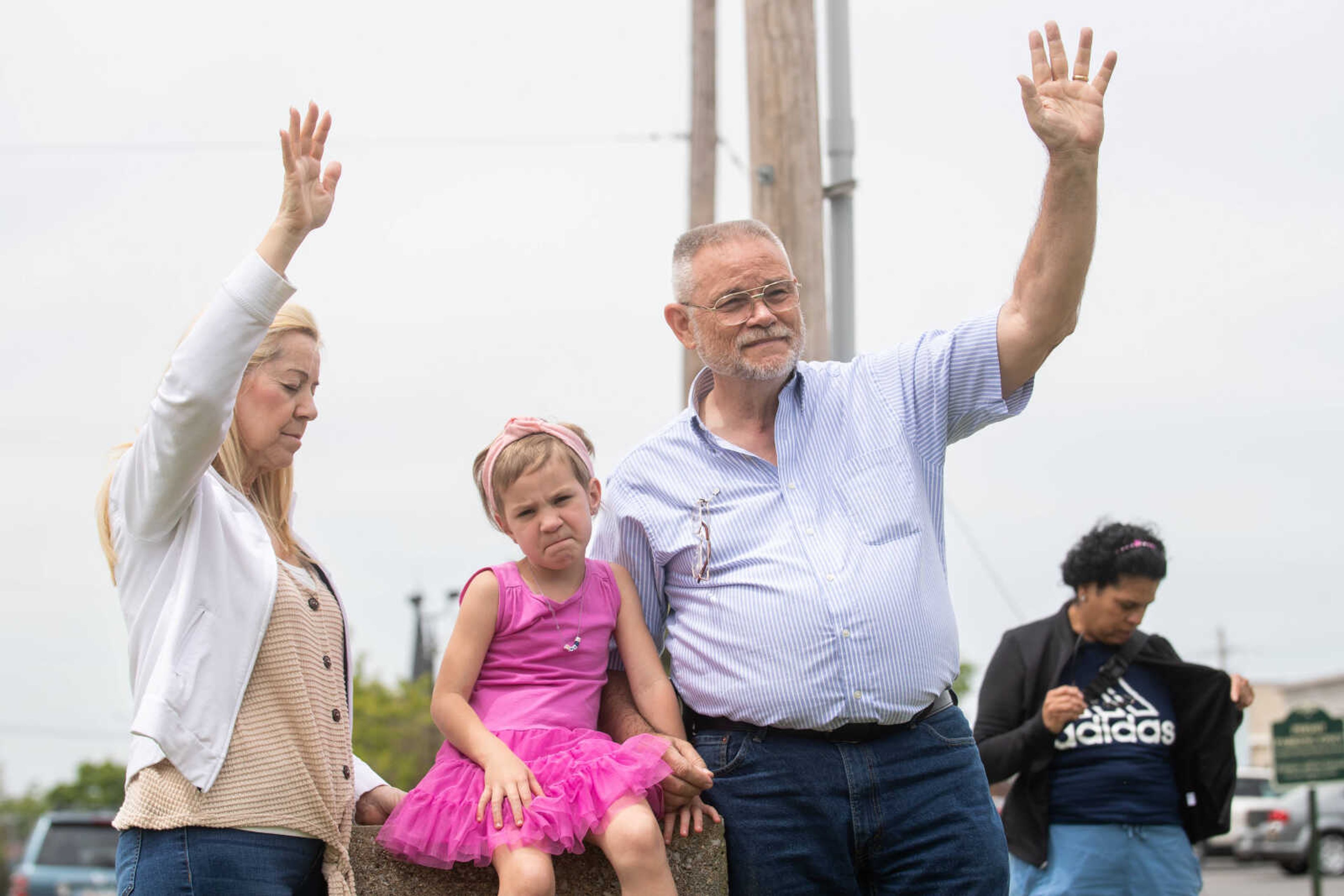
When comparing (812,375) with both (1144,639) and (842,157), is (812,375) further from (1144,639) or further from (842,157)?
(842,157)

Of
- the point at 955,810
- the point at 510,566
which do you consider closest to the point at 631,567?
the point at 510,566

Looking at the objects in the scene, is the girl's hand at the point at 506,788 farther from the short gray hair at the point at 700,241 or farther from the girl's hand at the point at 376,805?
the short gray hair at the point at 700,241

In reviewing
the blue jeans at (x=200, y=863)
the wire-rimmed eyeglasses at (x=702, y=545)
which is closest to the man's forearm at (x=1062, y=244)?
the wire-rimmed eyeglasses at (x=702, y=545)

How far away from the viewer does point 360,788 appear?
3.22 metres

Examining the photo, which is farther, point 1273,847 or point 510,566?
point 1273,847

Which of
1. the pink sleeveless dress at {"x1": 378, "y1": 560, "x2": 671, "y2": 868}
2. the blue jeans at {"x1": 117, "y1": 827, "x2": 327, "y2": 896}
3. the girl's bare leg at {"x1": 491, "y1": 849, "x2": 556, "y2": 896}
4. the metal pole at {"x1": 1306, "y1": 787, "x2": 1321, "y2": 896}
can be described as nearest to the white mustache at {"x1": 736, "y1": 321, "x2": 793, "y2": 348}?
the pink sleeveless dress at {"x1": 378, "y1": 560, "x2": 671, "y2": 868}

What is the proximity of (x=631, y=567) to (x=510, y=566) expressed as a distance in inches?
12.4

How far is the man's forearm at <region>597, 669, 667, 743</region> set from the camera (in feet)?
10.5

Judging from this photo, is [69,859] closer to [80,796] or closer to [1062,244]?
[1062,244]

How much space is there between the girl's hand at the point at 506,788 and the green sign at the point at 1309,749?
1200 centimetres

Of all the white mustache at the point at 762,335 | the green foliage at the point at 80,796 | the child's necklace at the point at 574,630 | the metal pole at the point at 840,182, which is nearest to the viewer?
the child's necklace at the point at 574,630

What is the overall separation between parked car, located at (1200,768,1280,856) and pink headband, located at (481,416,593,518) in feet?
75.1

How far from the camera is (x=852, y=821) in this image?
3072mm

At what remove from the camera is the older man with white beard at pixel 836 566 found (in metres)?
3.09
